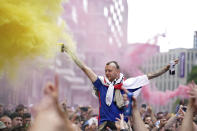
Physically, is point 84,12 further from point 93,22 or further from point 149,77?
point 149,77

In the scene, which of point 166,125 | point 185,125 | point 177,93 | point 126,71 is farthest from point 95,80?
point 177,93

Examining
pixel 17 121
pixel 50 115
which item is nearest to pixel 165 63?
pixel 17 121

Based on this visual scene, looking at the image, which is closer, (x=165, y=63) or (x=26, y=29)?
(x=26, y=29)

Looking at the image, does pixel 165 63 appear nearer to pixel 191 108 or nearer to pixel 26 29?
pixel 26 29

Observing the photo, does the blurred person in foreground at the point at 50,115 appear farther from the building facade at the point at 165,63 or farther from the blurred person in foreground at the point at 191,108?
the building facade at the point at 165,63

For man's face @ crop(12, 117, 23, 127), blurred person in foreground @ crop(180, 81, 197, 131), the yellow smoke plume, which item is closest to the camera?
blurred person in foreground @ crop(180, 81, 197, 131)

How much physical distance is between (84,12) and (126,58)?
4.07 m

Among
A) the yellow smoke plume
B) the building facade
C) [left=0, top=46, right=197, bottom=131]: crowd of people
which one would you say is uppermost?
the yellow smoke plume

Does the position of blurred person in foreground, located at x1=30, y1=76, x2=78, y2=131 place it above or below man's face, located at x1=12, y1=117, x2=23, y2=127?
above

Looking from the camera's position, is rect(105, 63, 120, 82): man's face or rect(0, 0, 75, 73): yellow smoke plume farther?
rect(0, 0, 75, 73): yellow smoke plume

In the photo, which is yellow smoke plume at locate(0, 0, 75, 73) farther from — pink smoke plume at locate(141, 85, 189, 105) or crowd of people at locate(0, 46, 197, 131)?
pink smoke plume at locate(141, 85, 189, 105)

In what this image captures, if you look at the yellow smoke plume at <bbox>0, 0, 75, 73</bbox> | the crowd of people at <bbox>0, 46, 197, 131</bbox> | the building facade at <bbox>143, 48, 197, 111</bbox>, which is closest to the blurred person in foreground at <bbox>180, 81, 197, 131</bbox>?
the crowd of people at <bbox>0, 46, 197, 131</bbox>

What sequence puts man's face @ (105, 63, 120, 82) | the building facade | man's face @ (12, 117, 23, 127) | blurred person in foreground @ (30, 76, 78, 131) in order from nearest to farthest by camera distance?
blurred person in foreground @ (30, 76, 78, 131) < man's face @ (105, 63, 120, 82) < man's face @ (12, 117, 23, 127) < the building facade

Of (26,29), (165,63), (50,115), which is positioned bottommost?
(165,63)
